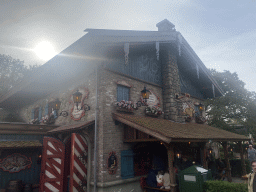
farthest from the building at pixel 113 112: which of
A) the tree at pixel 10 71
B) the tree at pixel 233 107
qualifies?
the tree at pixel 10 71

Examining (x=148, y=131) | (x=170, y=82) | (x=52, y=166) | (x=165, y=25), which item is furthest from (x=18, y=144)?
(x=165, y=25)

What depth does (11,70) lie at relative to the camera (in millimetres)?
26562

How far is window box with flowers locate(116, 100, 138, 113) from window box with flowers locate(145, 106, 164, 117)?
1052mm

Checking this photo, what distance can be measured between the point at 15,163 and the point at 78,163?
120 inches

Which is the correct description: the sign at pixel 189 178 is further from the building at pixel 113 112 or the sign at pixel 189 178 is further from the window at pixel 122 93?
the window at pixel 122 93

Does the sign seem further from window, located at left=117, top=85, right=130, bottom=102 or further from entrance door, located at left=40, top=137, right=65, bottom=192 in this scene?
entrance door, located at left=40, top=137, right=65, bottom=192

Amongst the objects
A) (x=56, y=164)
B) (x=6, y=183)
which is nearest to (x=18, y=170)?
(x=6, y=183)

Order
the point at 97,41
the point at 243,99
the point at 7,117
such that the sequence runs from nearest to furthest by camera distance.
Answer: the point at 97,41
the point at 7,117
the point at 243,99

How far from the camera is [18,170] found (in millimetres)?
8602

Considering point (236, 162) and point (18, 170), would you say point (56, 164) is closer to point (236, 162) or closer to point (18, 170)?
point (18, 170)

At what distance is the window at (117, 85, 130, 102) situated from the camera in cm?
914

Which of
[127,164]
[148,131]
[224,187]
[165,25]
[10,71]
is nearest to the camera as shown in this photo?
[224,187]

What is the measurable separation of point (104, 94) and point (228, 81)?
21392 millimetres

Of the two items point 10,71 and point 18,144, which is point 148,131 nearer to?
point 18,144
